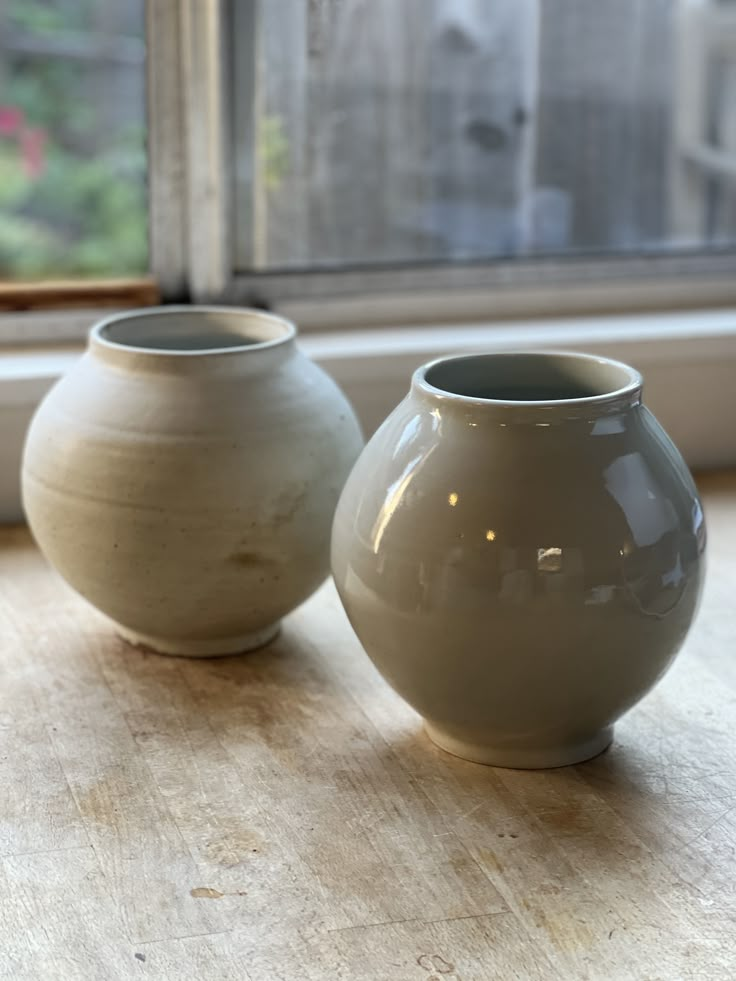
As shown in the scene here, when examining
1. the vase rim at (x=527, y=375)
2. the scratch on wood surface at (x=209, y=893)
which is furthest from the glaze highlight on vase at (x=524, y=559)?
the scratch on wood surface at (x=209, y=893)

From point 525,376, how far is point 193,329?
262 mm

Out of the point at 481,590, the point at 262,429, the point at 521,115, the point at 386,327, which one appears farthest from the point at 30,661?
the point at 521,115

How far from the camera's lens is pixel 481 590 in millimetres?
703

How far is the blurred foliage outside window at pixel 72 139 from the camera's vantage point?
129 centimetres

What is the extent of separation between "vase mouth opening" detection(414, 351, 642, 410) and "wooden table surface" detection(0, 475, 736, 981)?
0.21 m

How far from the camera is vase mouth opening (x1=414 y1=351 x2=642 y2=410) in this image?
803 mm

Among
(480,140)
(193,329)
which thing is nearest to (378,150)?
(480,140)

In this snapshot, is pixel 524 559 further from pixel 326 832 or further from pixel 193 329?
pixel 193 329

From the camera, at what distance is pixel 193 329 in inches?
37.8

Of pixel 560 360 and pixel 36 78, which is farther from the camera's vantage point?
pixel 36 78

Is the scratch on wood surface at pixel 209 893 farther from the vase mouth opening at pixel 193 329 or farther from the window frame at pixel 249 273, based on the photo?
the window frame at pixel 249 273

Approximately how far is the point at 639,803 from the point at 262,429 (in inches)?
12.8

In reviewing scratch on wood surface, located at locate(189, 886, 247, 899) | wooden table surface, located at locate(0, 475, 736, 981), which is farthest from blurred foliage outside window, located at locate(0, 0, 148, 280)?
scratch on wood surface, located at locate(189, 886, 247, 899)

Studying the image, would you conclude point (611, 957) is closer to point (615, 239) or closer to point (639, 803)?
point (639, 803)
